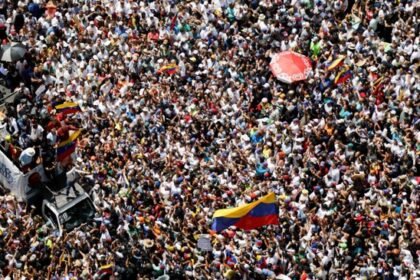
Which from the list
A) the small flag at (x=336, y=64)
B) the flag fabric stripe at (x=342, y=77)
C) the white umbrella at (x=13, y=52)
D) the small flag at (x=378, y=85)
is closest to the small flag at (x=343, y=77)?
the flag fabric stripe at (x=342, y=77)

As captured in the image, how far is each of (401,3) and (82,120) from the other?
1035 cm

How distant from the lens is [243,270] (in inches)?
961

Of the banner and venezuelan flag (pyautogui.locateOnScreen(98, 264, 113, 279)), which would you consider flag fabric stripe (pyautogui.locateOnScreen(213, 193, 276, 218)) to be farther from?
the banner

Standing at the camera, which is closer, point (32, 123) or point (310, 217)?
point (310, 217)

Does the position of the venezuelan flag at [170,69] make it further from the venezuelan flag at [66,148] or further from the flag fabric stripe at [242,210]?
the flag fabric stripe at [242,210]

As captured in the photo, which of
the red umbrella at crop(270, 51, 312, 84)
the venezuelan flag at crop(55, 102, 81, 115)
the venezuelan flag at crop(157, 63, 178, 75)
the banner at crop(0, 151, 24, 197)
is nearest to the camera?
the banner at crop(0, 151, 24, 197)

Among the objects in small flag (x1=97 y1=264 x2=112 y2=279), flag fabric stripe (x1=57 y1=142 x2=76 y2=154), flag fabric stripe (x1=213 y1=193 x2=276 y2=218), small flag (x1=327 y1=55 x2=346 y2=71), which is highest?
small flag (x1=327 y1=55 x2=346 y2=71)

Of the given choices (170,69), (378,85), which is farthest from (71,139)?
(378,85)

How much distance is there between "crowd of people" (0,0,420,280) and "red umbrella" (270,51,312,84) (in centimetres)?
30

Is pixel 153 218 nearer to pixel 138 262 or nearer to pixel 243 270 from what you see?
pixel 138 262

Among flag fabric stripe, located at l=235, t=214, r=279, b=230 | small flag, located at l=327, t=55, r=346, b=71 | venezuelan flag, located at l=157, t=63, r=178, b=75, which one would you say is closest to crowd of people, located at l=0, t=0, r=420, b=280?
venezuelan flag, located at l=157, t=63, r=178, b=75

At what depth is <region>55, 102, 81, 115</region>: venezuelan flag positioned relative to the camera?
29703 mm

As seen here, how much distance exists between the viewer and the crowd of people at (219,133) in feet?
81.4

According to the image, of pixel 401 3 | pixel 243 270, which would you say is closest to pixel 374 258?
pixel 243 270
